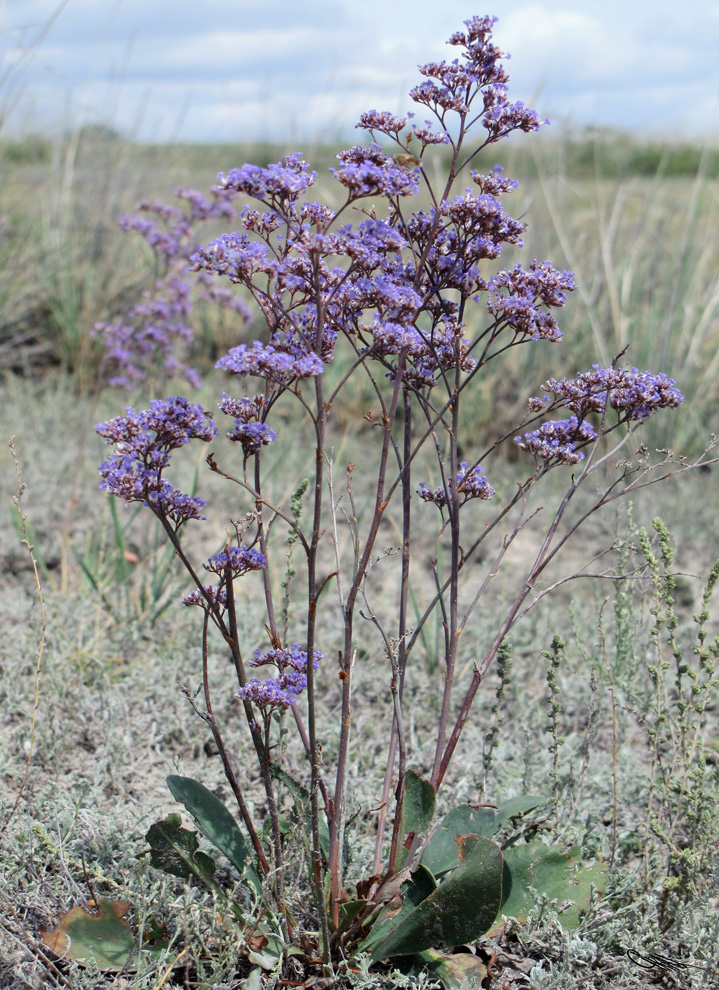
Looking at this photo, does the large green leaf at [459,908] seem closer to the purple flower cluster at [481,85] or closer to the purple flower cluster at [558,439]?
the purple flower cluster at [558,439]

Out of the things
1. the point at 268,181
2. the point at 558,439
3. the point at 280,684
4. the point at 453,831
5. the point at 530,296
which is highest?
the point at 268,181

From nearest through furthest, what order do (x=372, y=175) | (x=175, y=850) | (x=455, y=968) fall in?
1. (x=372, y=175)
2. (x=455, y=968)
3. (x=175, y=850)

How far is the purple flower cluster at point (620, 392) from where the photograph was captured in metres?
1.63

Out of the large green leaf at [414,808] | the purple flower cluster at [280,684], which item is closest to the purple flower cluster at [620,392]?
the purple flower cluster at [280,684]

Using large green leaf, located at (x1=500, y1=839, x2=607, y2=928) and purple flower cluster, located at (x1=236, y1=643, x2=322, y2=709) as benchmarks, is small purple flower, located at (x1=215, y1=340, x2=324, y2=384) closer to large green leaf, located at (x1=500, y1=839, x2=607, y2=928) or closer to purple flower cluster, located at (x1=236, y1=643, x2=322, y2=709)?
purple flower cluster, located at (x1=236, y1=643, x2=322, y2=709)

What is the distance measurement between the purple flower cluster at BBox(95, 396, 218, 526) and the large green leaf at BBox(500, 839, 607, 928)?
114 centimetres

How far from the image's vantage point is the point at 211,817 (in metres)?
1.82

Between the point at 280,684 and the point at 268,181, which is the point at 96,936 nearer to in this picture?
the point at 280,684

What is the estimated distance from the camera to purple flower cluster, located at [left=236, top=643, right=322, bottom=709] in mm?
1515

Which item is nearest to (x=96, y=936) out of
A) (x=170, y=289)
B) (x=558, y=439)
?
(x=558, y=439)

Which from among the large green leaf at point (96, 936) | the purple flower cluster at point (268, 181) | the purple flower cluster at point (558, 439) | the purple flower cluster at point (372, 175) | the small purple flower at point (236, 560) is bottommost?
the large green leaf at point (96, 936)

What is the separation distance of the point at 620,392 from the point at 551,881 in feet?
3.72

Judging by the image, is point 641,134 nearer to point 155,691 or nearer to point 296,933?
point 155,691

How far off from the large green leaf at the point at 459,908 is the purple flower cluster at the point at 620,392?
0.91m
